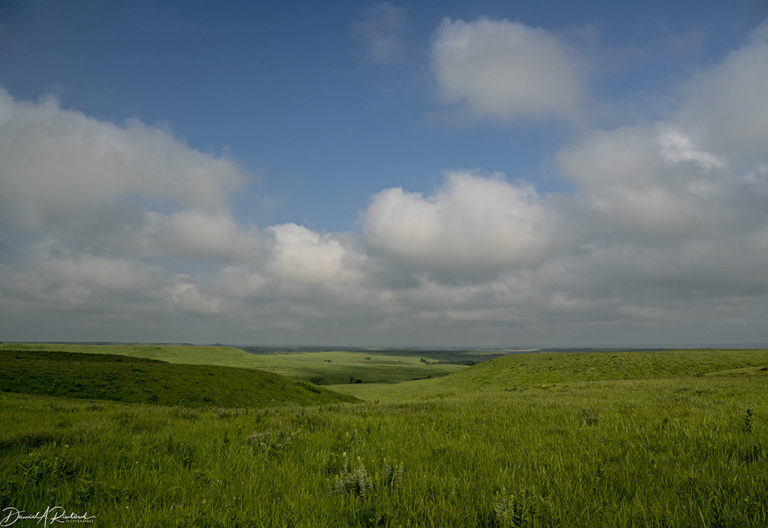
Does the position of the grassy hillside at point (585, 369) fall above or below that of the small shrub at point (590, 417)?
below

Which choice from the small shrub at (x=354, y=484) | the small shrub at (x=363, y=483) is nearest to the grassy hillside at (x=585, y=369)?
the small shrub at (x=363, y=483)

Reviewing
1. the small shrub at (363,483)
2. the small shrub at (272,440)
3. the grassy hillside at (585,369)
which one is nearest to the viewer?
the small shrub at (363,483)

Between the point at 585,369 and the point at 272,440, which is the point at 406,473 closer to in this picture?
the point at 272,440

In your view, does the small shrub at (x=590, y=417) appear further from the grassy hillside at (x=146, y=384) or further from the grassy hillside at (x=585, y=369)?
the grassy hillside at (x=585, y=369)

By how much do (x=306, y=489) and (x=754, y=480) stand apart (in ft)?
18.7

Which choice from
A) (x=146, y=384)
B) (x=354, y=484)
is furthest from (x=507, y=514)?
(x=146, y=384)

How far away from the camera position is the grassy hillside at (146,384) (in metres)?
24.6

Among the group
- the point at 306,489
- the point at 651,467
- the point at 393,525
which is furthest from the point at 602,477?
the point at 306,489

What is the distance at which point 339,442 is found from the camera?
7656mm

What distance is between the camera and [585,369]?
56156 mm

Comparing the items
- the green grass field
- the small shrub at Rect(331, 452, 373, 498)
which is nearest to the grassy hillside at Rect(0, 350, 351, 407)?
the green grass field

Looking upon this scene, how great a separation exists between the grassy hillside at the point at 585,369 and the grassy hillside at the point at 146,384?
18.4 metres

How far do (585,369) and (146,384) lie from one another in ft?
190

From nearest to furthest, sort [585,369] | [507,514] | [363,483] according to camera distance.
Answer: [507,514]
[363,483]
[585,369]
